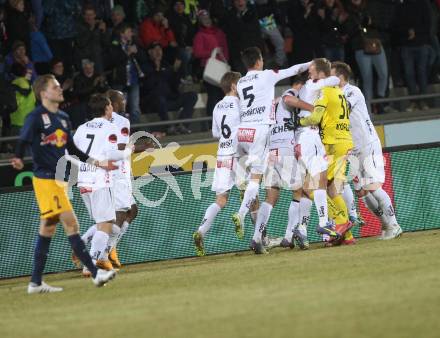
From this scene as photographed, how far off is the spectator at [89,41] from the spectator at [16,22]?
3.10ft

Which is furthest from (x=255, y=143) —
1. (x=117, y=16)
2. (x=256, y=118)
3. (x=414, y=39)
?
(x=414, y=39)

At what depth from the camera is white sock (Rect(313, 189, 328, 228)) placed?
48.8 feet

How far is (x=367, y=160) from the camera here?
16031mm

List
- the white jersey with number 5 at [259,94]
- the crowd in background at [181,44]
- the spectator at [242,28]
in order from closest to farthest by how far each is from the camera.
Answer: the white jersey with number 5 at [259,94], the crowd in background at [181,44], the spectator at [242,28]

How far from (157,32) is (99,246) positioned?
8259 mm

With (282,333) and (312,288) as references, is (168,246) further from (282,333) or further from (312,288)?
(282,333)

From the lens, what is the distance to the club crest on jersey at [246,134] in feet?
50.2

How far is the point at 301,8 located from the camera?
72.6ft

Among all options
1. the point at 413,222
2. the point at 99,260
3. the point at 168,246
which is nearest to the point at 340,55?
the point at 413,222

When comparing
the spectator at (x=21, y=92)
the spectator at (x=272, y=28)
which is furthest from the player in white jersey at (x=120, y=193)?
the spectator at (x=272, y=28)

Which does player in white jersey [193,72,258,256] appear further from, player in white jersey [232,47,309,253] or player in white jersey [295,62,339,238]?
player in white jersey [295,62,339,238]

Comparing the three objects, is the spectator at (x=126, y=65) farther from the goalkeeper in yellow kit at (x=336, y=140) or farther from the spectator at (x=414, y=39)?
the goalkeeper in yellow kit at (x=336, y=140)

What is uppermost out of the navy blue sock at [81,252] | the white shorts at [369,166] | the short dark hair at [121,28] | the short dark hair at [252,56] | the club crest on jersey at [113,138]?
the short dark hair at [121,28]

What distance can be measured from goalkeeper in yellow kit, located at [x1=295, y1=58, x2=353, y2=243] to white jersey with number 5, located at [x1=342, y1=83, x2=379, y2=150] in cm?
43
